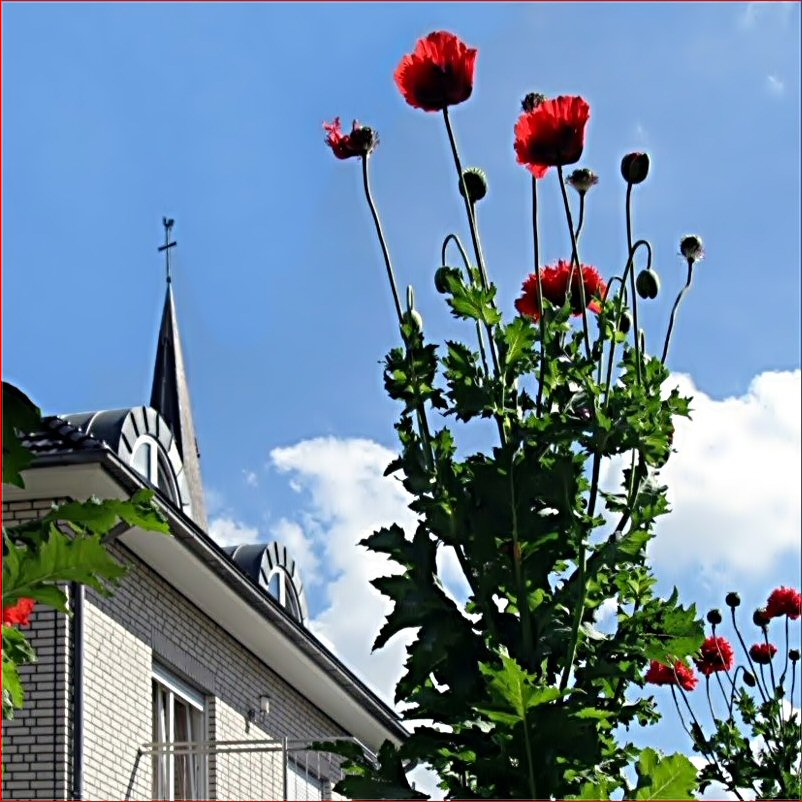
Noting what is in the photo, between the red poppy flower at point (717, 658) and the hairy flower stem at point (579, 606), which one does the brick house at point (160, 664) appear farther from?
the hairy flower stem at point (579, 606)

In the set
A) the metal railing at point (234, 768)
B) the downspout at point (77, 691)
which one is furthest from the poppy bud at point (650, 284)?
the metal railing at point (234, 768)

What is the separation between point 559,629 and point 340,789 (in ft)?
2.27

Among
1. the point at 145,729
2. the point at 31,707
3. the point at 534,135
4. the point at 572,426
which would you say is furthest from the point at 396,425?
the point at 145,729

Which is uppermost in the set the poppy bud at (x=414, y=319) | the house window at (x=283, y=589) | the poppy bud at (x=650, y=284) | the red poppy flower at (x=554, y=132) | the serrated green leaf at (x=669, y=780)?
the house window at (x=283, y=589)

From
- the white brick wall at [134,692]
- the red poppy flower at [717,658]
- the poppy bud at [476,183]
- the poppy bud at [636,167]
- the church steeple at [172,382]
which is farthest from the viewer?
the church steeple at [172,382]

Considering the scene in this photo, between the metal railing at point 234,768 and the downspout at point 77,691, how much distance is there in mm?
1102

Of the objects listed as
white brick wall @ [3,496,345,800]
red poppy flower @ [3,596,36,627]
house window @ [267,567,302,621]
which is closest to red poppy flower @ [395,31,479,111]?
red poppy flower @ [3,596,36,627]

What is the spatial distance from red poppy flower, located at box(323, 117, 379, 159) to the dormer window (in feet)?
29.6

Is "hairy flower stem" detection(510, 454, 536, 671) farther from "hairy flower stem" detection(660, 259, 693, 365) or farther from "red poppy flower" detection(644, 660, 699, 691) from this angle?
"red poppy flower" detection(644, 660, 699, 691)

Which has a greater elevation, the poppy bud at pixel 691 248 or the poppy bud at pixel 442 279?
the poppy bud at pixel 691 248

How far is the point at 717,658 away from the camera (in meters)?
10.2

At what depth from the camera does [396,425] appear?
416cm

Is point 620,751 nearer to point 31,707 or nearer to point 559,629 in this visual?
point 559,629

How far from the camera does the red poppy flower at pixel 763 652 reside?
37.0 feet
